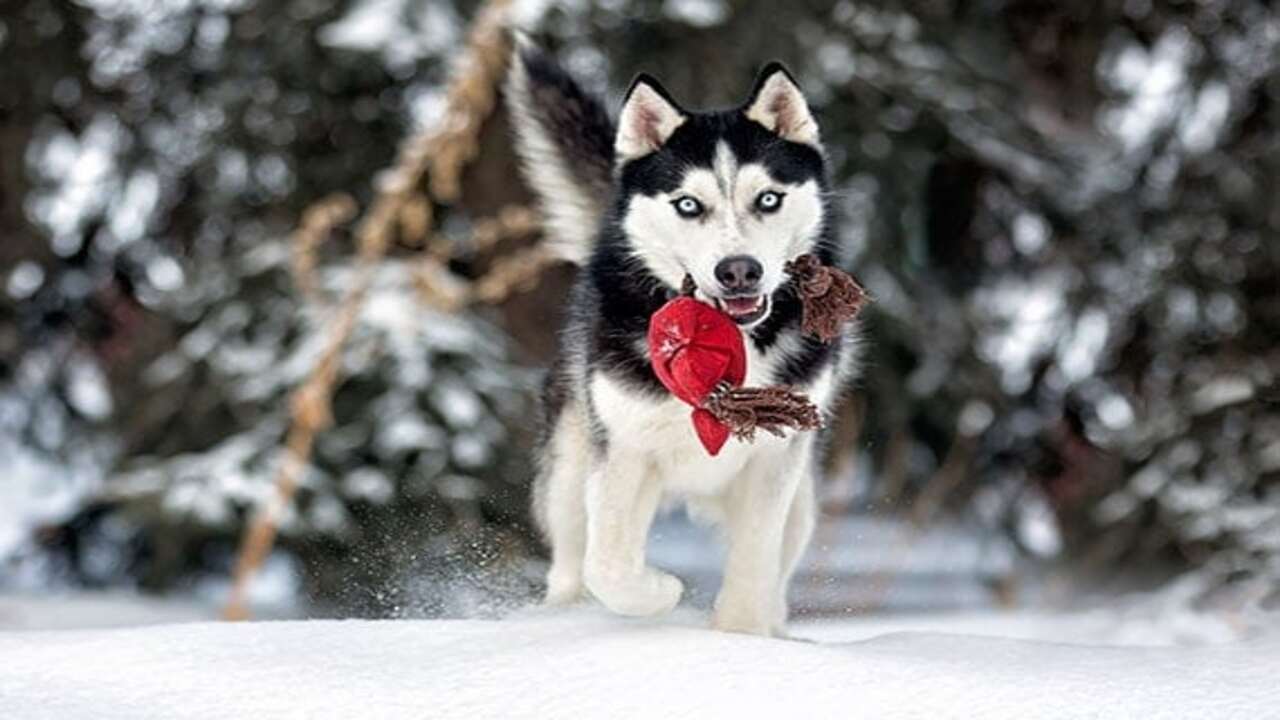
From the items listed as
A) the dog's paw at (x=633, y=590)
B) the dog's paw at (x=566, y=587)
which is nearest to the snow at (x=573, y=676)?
the dog's paw at (x=633, y=590)

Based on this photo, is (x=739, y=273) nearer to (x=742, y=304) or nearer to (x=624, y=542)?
(x=742, y=304)

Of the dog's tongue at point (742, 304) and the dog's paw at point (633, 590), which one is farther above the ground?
the dog's tongue at point (742, 304)

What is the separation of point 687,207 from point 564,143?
0.74 meters

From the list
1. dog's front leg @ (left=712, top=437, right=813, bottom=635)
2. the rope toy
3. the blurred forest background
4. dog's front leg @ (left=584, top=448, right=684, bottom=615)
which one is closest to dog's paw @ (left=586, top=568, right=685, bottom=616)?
dog's front leg @ (left=584, top=448, right=684, bottom=615)

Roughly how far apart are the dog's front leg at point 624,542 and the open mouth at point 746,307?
38 cm

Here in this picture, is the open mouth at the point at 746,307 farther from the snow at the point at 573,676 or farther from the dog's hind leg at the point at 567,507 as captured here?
the dog's hind leg at the point at 567,507

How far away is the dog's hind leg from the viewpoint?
347cm

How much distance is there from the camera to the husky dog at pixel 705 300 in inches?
112

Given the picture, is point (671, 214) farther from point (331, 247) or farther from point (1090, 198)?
point (1090, 198)

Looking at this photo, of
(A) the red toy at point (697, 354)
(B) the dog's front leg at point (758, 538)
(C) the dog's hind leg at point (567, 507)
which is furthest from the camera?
(C) the dog's hind leg at point (567, 507)

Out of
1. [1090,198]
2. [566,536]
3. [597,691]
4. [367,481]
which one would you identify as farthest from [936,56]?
[597,691]

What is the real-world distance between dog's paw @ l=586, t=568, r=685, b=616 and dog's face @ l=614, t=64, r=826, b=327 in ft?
1.57

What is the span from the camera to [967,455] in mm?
7938

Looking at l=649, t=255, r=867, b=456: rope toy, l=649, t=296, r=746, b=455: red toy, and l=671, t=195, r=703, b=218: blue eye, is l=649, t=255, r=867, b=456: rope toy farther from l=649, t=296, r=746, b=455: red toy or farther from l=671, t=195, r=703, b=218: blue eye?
l=671, t=195, r=703, b=218: blue eye
